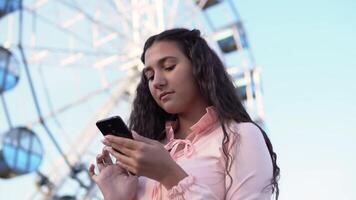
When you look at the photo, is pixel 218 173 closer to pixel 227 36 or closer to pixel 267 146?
pixel 267 146

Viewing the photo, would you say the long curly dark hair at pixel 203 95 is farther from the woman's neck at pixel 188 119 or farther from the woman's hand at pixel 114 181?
the woman's hand at pixel 114 181

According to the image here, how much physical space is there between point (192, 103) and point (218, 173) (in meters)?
0.18

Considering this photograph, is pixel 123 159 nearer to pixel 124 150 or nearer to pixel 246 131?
pixel 124 150

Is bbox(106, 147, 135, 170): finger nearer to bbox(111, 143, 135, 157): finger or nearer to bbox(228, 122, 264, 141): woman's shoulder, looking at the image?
bbox(111, 143, 135, 157): finger

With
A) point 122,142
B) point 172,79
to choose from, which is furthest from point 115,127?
point 172,79

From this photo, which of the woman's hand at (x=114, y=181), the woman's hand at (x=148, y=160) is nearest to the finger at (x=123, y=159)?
the woman's hand at (x=148, y=160)

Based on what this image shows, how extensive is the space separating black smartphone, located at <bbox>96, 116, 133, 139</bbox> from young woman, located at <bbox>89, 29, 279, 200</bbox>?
0.06 ft

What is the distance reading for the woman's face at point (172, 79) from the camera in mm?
1114

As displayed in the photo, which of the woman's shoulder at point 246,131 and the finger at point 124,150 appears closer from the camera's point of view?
the finger at point 124,150

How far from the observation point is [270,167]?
3.39ft

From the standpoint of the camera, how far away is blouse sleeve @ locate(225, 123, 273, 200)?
98 centimetres

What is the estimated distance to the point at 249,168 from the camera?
39.6 inches

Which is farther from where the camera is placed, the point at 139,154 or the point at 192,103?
the point at 192,103

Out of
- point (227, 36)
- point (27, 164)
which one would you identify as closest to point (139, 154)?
point (27, 164)
